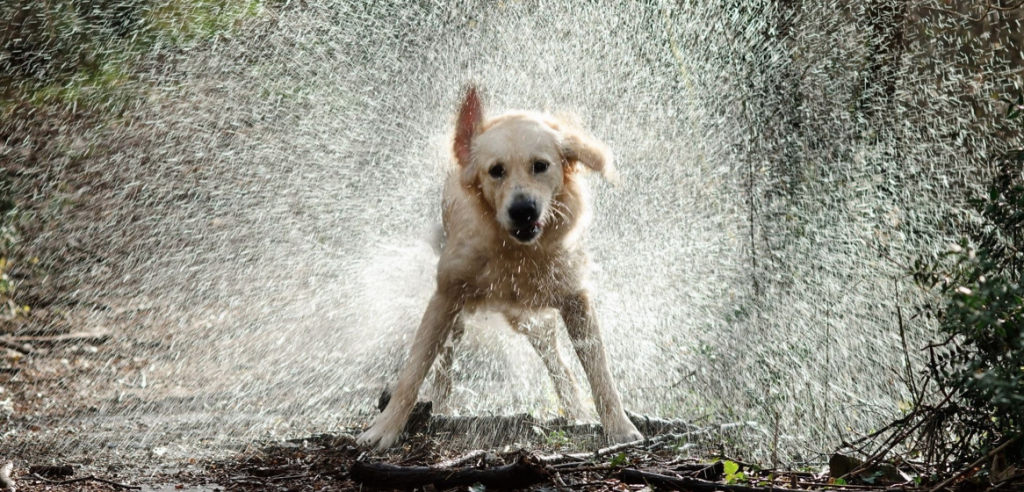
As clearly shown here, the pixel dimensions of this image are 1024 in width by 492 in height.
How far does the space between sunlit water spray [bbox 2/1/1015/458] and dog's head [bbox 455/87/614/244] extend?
0.30 meters

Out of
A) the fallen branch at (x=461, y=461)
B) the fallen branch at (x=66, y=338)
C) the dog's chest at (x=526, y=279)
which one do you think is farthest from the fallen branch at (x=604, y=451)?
the fallen branch at (x=66, y=338)

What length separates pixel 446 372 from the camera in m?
4.68

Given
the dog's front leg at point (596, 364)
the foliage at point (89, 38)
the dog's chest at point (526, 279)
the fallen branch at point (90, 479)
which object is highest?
the foliage at point (89, 38)

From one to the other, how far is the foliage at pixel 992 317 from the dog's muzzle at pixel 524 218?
5.50 feet

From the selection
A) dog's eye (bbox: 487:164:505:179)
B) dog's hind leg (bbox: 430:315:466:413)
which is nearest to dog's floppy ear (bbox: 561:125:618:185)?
dog's eye (bbox: 487:164:505:179)

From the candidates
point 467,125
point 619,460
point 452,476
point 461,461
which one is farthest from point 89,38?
point 619,460

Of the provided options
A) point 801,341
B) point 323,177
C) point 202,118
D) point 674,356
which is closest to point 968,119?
point 801,341

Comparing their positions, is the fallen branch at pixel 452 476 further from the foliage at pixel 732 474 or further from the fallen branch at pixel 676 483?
the foliage at pixel 732 474

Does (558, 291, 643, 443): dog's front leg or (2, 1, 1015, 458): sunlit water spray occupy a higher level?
(2, 1, 1015, 458): sunlit water spray

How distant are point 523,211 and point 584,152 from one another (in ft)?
1.78

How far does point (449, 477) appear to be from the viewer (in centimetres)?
277

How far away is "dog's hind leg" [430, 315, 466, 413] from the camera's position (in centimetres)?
451

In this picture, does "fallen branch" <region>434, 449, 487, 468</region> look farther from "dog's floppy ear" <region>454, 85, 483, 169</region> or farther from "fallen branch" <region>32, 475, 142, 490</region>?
"dog's floppy ear" <region>454, 85, 483, 169</region>

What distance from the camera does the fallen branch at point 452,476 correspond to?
2.71 meters
